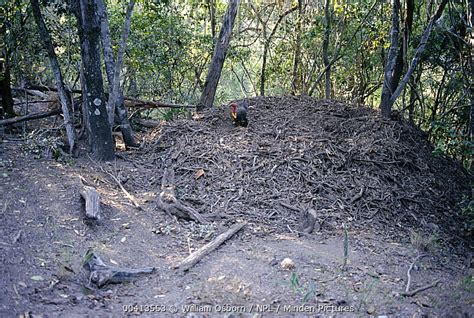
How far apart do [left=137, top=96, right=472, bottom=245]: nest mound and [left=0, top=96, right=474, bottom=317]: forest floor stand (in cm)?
2

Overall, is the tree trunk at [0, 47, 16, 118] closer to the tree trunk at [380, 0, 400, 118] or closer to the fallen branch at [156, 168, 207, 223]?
the fallen branch at [156, 168, 207, 223]

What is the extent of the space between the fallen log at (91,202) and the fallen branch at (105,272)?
0.80 m

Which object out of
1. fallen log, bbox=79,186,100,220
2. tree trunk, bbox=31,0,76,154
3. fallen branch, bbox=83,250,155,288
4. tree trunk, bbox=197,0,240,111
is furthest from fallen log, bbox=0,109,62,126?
fallen branch, bbox=83,250,155,288

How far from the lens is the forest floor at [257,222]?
10.9ft

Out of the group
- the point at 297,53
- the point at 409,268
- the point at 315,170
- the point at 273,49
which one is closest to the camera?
the point at 409,268

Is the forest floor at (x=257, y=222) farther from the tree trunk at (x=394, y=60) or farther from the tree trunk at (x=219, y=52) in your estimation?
the tree trunk at (x=219, y=52)

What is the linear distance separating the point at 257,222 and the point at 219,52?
15.0 ft

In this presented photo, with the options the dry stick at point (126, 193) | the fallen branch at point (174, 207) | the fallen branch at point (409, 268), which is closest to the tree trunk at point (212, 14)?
the dry stick at point (126, 193)

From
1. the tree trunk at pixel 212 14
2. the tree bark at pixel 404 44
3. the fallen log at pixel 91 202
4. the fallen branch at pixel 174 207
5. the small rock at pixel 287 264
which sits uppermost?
the tree trunk at pixel 212 14

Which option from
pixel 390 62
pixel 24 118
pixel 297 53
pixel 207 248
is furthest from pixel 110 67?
pixel 297 53

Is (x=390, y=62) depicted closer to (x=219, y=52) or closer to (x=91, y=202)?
(x=219, y=52)

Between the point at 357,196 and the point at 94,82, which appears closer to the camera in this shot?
the point at 357,196

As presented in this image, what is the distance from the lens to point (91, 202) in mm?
4695

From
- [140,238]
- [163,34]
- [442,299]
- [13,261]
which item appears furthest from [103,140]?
[442,299]
